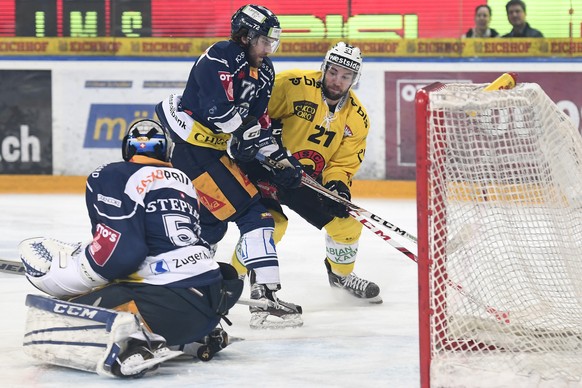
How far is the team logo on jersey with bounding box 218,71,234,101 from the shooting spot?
12.2 ft

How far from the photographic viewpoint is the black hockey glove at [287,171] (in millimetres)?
3930

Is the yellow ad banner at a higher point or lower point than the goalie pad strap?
higher

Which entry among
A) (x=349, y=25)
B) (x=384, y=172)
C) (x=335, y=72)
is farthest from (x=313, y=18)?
(x=335, y=72)

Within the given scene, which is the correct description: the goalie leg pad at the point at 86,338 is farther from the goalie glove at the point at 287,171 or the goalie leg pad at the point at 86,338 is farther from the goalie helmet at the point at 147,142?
the goalie glove at the point at 287,171

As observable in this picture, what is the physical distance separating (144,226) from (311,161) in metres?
1.37

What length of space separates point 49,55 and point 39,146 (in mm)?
647

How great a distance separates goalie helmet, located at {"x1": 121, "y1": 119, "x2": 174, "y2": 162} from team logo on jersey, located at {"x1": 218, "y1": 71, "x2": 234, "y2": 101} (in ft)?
2.09

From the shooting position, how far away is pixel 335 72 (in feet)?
13.5

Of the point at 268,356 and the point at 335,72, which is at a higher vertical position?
the point at 335,72

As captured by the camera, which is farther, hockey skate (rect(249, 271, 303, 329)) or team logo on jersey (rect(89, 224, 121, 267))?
hockey skate (rect(249, 271, 303, 329))

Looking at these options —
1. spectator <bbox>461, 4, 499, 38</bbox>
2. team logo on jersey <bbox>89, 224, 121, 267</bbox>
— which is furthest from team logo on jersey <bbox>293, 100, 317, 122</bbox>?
spectator <bbox>461, 4, 499, 38</bbox>

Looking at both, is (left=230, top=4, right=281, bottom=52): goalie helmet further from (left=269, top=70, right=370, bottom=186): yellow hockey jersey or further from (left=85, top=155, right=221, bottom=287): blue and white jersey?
(left=85, top=155, right=221, bottom=287): blue and white jersey

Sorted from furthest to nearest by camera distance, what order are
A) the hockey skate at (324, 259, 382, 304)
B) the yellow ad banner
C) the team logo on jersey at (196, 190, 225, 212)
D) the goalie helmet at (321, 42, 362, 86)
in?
the yellow ad banner → the hockey skate at (324, 259, 382, 304) → the goalie helmet at (321, 42, 362, 86) → the team logo on jersey at (196, 190, 225, 212)

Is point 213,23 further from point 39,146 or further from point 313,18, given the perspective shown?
point 39,146
